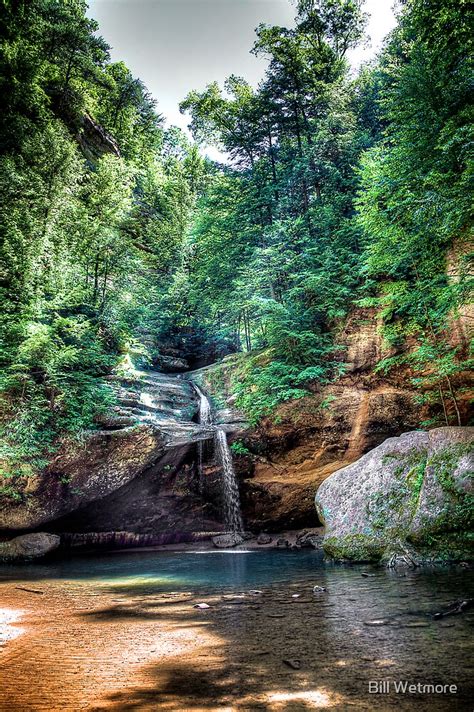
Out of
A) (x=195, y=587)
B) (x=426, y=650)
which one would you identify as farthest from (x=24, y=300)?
(x=426, y=650)

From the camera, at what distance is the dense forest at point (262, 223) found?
1131 cm

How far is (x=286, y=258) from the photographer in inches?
649

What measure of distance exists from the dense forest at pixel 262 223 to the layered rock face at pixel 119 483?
33.6 inches

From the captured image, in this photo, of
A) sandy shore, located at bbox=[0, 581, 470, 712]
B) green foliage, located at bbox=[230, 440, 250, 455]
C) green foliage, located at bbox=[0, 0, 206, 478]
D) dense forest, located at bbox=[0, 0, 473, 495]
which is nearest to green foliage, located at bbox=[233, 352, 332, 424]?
dense forest, located at bbox=[0, 0, 473, 495]

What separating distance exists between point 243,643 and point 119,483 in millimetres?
9612

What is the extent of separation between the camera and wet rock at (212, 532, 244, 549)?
1236 centimetres

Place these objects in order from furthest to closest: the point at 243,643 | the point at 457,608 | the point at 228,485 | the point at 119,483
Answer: the point at 228,485
the point at 119,483
the point at 457,608
the point at 243,643

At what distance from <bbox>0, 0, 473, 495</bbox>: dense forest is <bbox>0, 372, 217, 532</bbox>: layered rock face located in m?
0.85

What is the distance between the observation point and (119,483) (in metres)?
12.5

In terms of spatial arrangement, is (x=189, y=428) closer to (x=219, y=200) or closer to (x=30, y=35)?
(x=219, y=200)

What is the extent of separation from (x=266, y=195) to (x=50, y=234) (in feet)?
36.3

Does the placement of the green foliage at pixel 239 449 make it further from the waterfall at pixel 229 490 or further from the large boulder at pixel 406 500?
the large boulder at pixel 406 500

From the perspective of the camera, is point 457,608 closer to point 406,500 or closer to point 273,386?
point 406,500

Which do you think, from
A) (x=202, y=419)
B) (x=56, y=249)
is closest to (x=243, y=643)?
(x=202, y=419)
